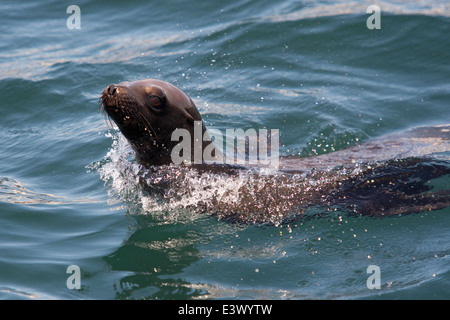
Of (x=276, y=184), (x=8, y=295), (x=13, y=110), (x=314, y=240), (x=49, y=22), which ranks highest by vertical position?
(x=49, y=22)

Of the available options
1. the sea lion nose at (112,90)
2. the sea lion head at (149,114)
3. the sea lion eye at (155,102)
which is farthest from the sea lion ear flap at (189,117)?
the sea lion nose at (112,90)

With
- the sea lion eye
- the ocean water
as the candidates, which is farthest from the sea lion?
the ocean water

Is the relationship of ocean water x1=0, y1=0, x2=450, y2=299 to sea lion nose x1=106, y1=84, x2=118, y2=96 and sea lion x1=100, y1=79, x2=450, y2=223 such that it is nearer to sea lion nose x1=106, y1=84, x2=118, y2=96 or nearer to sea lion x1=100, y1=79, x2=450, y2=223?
sea lion x1=100, y1=79, x2=450, y2=223

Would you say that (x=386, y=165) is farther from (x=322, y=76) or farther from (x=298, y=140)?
(x=322, y=76)

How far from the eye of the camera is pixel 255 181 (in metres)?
6.12

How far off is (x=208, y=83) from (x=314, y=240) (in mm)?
4957

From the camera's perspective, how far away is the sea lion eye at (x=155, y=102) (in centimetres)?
580

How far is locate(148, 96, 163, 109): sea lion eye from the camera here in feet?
19.0

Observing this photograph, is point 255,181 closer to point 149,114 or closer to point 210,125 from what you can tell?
point 149,114

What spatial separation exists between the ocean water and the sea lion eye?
0.93 m

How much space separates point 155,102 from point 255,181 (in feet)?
4.31

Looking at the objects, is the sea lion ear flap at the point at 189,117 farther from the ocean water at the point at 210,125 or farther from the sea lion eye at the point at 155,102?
the ocean water at the point at 210,125

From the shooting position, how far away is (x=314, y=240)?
568 centimetres

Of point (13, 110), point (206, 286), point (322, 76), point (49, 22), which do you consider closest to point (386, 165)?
point (206, 286)
